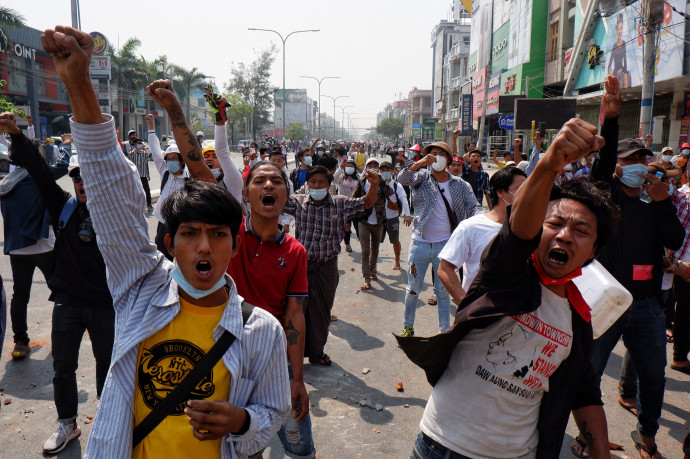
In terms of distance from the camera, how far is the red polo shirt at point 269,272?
3.09 meters

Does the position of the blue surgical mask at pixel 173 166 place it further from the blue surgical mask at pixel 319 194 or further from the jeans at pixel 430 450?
the jeans at pixel 430 450

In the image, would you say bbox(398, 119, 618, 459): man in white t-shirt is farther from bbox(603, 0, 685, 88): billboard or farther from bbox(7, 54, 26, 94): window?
bbox(7, 54, 26, 94): window

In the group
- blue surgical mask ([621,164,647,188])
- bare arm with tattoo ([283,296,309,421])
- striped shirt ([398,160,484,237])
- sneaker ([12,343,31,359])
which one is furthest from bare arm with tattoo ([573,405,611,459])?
sneaker ([12,343,31,359])

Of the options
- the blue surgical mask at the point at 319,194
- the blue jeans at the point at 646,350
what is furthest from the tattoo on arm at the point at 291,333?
the blue surgical mask at the point at 319,194

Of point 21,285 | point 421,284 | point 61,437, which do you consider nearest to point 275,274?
point 61,437

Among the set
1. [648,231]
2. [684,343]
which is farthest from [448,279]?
[684,343]

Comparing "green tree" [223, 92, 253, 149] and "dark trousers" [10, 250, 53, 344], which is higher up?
"green tree" [223, 92, 253, 149]

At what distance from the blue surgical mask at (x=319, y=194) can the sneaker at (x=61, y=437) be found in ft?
9.02

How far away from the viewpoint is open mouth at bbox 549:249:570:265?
1893 mm

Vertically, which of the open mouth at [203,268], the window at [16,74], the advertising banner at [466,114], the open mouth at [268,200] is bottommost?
the open mouth at [203,268]

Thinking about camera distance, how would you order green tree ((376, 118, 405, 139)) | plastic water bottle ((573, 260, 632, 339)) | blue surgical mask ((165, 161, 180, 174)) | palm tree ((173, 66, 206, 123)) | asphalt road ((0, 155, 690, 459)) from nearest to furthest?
plastic water bottle ((573, 260, 632, 339)), asphalt road ((0, 155, 690, 459)), blue surgical mask ((165, 161, 180, 174)), palm tree ((173, 66, 206, 123)), green tree ((376, 118, 405, 139))

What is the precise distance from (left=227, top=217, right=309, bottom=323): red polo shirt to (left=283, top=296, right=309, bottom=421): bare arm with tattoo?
0.06m

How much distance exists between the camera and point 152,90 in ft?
8.38

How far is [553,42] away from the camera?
28750 millimetres
